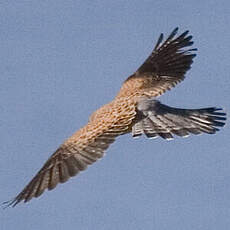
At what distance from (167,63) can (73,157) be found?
3488 millimetres

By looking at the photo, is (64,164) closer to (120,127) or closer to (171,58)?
(120,127)

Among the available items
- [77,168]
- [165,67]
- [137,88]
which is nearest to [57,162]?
[77,168]

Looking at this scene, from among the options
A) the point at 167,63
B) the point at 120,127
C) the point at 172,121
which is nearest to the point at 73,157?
the point at 120,127

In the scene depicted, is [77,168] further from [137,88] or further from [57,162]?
[137,88]

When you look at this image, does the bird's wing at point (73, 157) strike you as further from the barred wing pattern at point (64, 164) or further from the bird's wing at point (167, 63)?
the bird's wing at point (167, 63)

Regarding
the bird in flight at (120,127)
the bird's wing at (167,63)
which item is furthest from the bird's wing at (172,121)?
the bird's wing at (167,63)

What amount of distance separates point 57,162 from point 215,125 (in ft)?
6.46

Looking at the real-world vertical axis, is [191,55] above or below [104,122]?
above

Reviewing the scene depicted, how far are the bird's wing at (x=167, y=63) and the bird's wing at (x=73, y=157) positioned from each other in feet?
7.62

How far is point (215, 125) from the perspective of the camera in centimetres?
1060

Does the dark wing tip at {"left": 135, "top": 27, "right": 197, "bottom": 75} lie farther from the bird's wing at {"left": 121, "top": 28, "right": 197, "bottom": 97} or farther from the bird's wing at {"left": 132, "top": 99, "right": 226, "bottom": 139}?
the bird's wing at {"left": 132, "top": 99, "right": 226, "bottom": 139}

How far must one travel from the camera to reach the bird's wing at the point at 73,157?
9.58 m

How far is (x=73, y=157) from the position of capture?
9906 millimetres

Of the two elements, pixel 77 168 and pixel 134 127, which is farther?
pixel 134 127
